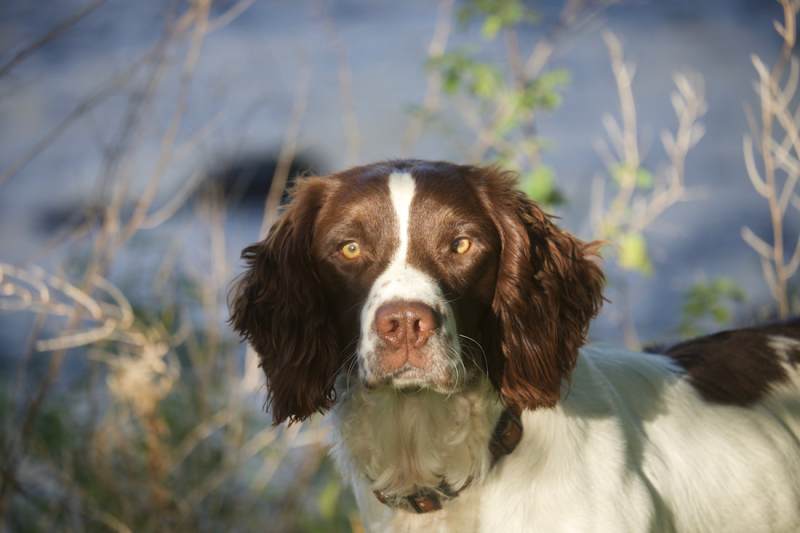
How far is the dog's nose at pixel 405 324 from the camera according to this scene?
7.55ft

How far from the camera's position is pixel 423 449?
8.73 feet

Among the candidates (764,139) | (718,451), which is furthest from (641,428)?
(764,139)

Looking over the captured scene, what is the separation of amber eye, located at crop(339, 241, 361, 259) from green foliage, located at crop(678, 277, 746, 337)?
251cm

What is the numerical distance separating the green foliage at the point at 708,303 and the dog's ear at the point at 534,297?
2030mm

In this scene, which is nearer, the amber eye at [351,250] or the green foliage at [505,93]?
the amber eye at [351,250]

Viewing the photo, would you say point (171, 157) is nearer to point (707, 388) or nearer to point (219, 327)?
point (219, 327)

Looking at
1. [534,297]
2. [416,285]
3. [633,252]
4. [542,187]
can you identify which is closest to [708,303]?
[633,252]

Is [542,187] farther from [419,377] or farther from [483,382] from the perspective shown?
[419,377]

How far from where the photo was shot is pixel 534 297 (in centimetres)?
267

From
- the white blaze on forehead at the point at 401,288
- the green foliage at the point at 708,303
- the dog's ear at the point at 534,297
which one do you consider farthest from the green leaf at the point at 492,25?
the white blaze on forehead at the point at 401,288

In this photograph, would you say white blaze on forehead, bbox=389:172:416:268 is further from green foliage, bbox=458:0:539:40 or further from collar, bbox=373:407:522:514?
green foliage, bbox=458:0:539:40

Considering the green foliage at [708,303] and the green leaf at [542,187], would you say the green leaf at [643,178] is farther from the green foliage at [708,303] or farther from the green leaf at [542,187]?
the green foliage at [708,303]

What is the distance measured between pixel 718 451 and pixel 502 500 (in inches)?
25.4

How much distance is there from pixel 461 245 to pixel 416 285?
24 cm
